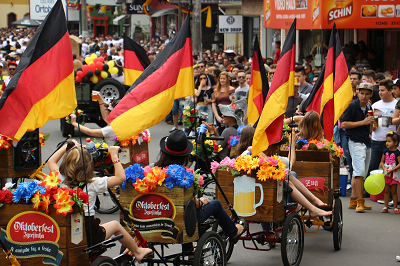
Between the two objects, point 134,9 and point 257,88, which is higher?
point 134,9

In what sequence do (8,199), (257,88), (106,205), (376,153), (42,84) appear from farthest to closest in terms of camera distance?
(376,153) < (106,205) < (257,88) < (42,84) < (8,199)

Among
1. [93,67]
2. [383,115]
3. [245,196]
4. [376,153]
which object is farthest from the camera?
[93,67]

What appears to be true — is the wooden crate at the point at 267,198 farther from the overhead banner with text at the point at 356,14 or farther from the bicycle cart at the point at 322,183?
the overhead banner with text at the point at 356,14

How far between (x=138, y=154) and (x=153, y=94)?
342 centimetres

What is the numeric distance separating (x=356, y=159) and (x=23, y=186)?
5819 millimetres

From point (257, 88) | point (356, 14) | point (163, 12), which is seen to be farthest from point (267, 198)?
point (163, 12)

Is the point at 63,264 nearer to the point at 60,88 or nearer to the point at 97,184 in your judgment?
the point at 97,184

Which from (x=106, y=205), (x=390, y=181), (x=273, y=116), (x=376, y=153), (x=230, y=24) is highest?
(x=230, y=24)

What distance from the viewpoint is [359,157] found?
858 cm

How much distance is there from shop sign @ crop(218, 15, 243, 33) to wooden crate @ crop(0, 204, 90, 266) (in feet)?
68.8

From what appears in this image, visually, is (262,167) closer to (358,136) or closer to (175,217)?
(175,217)

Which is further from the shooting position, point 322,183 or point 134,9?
point 134,9

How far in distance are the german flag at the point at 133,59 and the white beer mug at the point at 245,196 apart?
4923mm

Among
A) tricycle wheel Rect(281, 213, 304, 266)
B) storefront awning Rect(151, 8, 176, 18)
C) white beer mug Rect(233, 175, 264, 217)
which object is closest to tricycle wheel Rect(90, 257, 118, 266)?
white beer mug Rect(233, 175, 264, 217)
